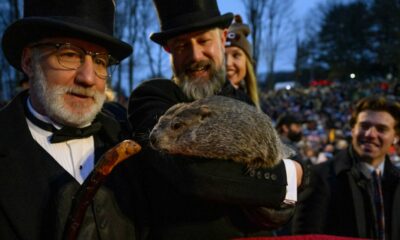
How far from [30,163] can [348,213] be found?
2834 millimetres

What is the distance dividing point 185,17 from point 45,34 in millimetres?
720

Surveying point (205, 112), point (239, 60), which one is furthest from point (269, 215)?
point (239, 60)

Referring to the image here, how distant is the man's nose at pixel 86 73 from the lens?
6.97ft

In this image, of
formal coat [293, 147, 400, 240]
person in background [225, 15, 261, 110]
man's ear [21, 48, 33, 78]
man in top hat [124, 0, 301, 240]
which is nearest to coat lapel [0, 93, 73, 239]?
man's ear [21, 48, 33, 78]

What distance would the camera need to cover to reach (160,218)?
1.97 metres

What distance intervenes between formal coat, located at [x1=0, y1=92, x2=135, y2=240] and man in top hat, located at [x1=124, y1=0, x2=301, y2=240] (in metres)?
0.19

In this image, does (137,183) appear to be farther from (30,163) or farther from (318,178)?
(318,178)

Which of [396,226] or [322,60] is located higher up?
[322,60]

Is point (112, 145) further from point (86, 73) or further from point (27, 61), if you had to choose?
point (27, 61)

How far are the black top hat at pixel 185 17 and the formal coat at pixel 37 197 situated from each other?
2.84ft

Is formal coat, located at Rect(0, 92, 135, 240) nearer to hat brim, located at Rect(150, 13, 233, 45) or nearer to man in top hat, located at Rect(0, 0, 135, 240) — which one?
man in top hat, located at Rect(0, 0, 135, 240)

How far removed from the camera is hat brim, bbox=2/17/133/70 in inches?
79.4

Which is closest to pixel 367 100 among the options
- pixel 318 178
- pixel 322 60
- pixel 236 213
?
pixel 318 178

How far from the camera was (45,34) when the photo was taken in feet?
6.96
